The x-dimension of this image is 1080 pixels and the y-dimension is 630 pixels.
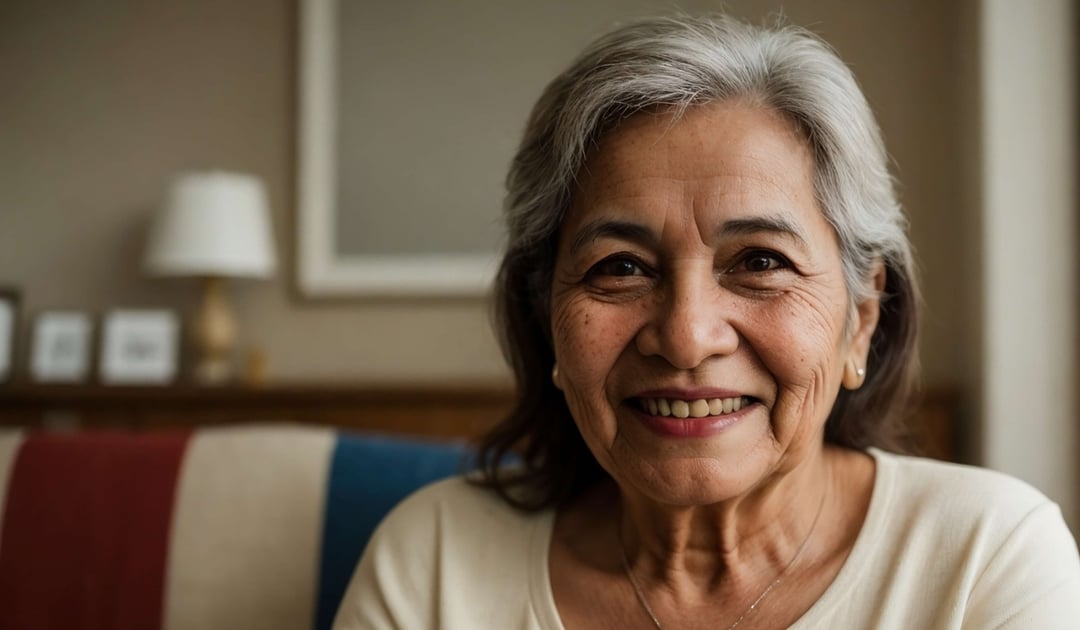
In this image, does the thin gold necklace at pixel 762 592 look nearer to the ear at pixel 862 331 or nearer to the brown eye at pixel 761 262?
the ear at pixel 862 331

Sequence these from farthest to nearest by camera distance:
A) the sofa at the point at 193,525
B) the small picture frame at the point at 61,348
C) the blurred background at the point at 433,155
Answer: the small picture frame at the point at 61,348 < the blurred background at the point at 433,155 < the sofa at the point at 193,525

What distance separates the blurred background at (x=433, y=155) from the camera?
2764 mm

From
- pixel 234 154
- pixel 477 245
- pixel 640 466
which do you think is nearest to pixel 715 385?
pixel 640 466

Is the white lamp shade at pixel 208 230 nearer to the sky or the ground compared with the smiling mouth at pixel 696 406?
nearer to the sky

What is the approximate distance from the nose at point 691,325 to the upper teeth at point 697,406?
0.05m

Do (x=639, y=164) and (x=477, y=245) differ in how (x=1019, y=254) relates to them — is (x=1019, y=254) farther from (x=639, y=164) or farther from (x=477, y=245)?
(x=639, y=164)

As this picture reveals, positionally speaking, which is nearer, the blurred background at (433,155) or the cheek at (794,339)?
the cheek at (794,339)

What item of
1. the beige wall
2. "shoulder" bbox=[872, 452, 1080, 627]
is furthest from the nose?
the beige wall

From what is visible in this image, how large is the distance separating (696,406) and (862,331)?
11.4 inches

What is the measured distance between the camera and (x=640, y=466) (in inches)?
43.6

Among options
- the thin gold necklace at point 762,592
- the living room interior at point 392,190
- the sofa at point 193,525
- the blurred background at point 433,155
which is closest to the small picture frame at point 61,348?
the living room interior at point 392,190

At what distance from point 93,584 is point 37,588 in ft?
0.32

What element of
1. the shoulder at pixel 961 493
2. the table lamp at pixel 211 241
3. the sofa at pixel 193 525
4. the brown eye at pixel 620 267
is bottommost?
the sofa at pixel 193 525

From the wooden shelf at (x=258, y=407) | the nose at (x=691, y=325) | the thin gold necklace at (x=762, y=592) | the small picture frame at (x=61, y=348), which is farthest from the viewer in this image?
the small picture frame at (x=61, y=348)
